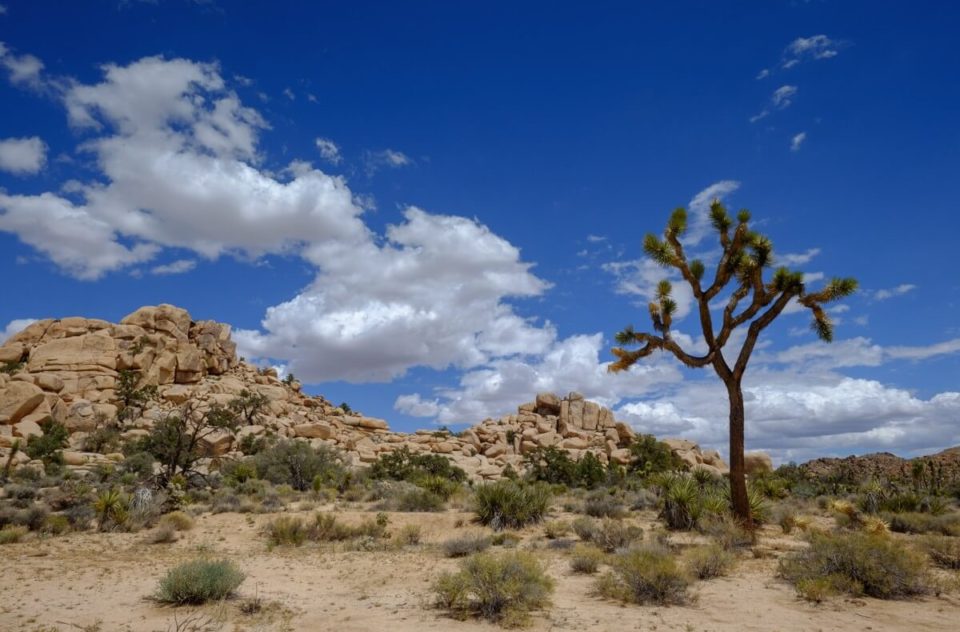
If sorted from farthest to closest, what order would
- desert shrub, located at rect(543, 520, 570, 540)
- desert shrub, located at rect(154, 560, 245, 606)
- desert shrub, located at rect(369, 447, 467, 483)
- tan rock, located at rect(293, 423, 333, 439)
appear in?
tan rock, located at rect(293, 423, 333, 439) < desert shrub, located at rect(369, 447, 467, 483) < desert shrub, located at rect(543, 520, 570, 540) < desert shrub, located at rect(154, 560, 245, 606)

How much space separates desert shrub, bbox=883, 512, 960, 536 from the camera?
16.7m

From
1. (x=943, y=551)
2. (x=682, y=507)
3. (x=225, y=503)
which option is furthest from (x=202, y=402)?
(x=943, y=551)

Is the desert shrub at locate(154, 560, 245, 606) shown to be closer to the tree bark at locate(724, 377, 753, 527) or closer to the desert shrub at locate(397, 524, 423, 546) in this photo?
the desert shrub at locate(397, 524, 423, 546)

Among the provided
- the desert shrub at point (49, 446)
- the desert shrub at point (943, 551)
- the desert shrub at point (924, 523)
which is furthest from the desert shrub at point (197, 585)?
the desert shrub at point (49, 446)

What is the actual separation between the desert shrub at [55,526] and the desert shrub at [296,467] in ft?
36.1

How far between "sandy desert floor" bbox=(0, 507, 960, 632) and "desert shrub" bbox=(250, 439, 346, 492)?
12.9 m

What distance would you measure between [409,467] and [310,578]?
23055 mm

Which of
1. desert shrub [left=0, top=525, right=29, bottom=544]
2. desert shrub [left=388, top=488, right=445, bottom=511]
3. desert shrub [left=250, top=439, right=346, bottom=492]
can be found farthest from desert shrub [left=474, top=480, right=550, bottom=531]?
desert shrub [left=0, top=525, right=29, bottom=544]

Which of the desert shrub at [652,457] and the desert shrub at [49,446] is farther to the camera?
the desert shrub at [652,457]

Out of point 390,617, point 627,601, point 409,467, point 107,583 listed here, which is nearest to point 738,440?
point 627,601

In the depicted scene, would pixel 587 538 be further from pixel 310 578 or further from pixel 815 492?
pixel 815 492

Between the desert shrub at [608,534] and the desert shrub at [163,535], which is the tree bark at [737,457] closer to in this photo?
the desert shrub at [608,534]

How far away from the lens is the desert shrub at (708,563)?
1087cm

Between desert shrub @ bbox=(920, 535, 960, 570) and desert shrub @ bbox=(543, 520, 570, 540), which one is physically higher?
desert shrub @ bbox=(920, 535, 960, 570)
